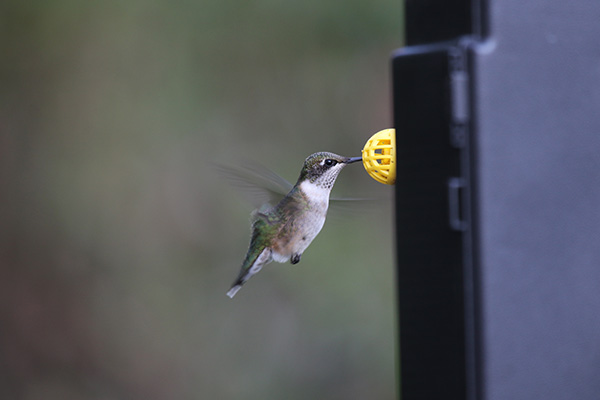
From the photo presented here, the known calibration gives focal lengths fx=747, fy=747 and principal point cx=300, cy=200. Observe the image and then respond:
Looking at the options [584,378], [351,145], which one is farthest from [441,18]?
[351,145]

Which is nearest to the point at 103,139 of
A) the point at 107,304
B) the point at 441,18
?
the point at 107,304

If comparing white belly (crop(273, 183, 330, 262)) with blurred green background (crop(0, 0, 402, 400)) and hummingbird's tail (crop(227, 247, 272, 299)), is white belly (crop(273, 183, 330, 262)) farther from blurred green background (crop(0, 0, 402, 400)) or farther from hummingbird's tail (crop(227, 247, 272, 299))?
blurred green background (crop(0, 0, 402, 400))

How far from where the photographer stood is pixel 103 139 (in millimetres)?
3271

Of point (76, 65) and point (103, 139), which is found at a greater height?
point (76, 65)

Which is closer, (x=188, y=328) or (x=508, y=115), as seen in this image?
(x=508, y=115)

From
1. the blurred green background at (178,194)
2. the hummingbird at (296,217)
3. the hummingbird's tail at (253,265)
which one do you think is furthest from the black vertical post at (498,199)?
the blurred green background at (178,194)

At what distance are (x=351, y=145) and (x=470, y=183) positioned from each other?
283cm

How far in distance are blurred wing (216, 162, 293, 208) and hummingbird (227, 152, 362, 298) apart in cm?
4

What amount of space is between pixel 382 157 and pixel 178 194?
2633 mm

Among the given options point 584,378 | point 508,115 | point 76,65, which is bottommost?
point 584,378

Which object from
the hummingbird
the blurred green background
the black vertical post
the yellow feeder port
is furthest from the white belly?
the blurred green background

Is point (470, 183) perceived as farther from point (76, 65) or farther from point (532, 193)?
point (76, 65)

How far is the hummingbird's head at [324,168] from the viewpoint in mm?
1272

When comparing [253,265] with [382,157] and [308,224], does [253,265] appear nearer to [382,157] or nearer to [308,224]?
[308,224]
